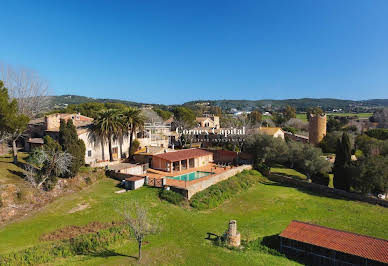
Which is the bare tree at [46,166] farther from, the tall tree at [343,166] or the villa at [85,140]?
the tall tree at [343,166]

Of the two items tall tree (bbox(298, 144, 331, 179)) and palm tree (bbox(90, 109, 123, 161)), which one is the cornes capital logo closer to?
tall tree (bbox(298, 144, 331, 179))

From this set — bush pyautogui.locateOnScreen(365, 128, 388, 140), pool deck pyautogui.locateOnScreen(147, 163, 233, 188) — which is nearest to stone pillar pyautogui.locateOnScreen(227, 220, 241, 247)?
pool deck pyautogui.locateOnScreen(147, 163, 233, 188)

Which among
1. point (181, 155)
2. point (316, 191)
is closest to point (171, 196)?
point (181, 155)

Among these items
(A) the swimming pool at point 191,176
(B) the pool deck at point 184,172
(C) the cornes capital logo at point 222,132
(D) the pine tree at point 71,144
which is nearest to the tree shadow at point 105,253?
(B) the pool deck at point 184,172

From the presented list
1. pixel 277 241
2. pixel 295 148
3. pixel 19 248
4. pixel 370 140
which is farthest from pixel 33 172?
pixel 370 140

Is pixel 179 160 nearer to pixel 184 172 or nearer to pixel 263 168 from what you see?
pixel 184 172
